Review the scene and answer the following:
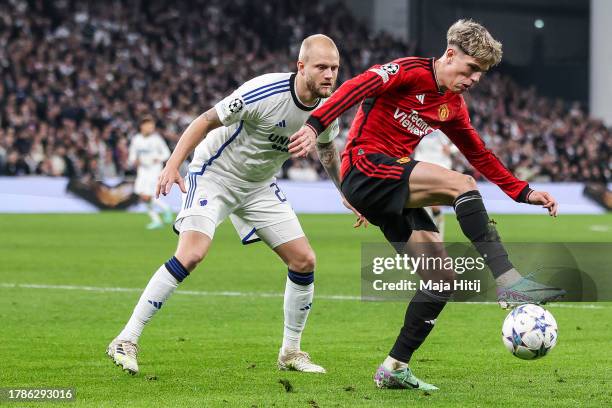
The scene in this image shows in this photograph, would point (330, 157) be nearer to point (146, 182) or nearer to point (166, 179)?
point (166, 179)

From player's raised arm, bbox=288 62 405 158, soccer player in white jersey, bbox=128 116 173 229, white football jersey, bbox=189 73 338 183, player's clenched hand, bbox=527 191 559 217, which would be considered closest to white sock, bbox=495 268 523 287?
player's clenched hand, bbox=527 191 559 217

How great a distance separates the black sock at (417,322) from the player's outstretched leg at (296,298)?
90cm

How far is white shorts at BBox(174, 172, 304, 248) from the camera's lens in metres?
7.21

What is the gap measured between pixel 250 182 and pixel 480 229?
218 centimetres

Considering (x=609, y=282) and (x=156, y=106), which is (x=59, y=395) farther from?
(x=156, y=106)

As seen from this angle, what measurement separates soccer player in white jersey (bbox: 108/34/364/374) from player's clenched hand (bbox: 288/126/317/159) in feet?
4.31

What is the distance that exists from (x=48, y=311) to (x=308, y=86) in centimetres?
433

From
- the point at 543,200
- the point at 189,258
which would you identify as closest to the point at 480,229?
the point at 543,200

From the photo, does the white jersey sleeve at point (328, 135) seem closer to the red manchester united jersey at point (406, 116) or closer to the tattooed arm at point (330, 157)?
the tattooed arm at point (330, 157)

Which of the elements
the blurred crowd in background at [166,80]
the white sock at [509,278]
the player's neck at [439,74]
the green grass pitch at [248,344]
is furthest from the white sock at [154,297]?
the blurred crowd in background at [166,80]

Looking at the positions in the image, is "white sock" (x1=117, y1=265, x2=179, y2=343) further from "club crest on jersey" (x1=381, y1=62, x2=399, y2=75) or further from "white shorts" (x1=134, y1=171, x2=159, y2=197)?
"white shorts" (x1=134, y1=171, x2=159, y2=197)

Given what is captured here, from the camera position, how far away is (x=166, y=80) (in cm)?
3366

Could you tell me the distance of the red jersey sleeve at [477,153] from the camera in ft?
21.2

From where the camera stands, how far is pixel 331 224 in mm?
23625
